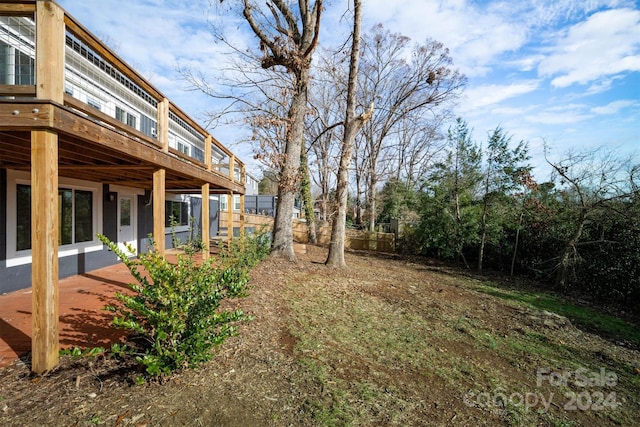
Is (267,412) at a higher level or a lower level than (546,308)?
higher

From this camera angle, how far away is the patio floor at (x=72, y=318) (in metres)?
3.33

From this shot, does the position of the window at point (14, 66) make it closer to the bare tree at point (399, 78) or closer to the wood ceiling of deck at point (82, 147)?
the wood ceiling of deck at point (82, 147)

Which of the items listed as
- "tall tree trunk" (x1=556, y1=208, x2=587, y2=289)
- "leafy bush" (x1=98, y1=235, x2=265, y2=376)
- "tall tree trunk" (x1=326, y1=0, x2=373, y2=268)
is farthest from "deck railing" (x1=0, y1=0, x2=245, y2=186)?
"tall tree trunk" (x1=556, y1=208, x2=587, y2=289)

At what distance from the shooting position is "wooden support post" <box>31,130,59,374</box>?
253cm

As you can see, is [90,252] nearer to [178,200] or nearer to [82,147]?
[82,147]

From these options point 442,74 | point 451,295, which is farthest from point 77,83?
point 442,74

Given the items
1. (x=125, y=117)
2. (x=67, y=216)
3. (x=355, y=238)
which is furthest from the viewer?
(x=355, y=238)

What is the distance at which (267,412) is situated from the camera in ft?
7.78

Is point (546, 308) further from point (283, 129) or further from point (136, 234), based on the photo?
point (136, 234)

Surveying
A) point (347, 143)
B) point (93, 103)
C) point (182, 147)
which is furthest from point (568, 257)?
point (182, 147)

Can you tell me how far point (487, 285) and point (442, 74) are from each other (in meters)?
14.2

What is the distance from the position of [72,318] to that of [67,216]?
359cm

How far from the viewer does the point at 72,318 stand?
412 centimetres

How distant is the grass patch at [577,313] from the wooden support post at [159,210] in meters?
7.16
